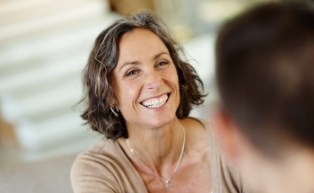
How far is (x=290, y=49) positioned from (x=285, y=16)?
0.17 feet

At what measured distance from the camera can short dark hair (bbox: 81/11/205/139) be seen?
1.54 meters

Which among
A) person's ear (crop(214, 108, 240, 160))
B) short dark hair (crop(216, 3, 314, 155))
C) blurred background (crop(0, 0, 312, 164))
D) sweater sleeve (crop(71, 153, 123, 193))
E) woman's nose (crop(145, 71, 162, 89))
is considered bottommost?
blurred background (crop(0, 0, 312, 164))

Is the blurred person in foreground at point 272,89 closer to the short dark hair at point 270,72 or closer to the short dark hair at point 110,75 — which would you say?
the short dark hair at point 270,72

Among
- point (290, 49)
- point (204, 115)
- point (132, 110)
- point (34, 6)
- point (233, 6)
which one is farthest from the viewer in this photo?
point (233, 6)

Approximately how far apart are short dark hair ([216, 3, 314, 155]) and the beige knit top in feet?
2.76

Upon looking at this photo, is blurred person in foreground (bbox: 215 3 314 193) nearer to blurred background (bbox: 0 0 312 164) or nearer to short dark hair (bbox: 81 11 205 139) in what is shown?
short dark hair (bbox: 81 11 205 139)

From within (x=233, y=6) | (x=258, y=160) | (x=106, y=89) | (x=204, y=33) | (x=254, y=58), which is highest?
(x=254, y=58)

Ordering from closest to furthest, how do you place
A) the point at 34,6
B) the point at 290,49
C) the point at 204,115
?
the point at 290,49 < the point at 204,115 < the point at 34,6

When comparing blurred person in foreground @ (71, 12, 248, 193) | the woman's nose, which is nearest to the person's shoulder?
blurred person in foreground @ (71, 12, 248, 193)

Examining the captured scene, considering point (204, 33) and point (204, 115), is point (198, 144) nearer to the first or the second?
point (204, 115)

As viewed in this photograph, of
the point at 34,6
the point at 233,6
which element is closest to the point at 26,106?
the point at 34,6

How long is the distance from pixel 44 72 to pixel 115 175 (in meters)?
2.26

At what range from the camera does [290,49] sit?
65cm

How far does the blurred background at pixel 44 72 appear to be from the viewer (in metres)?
3.46
